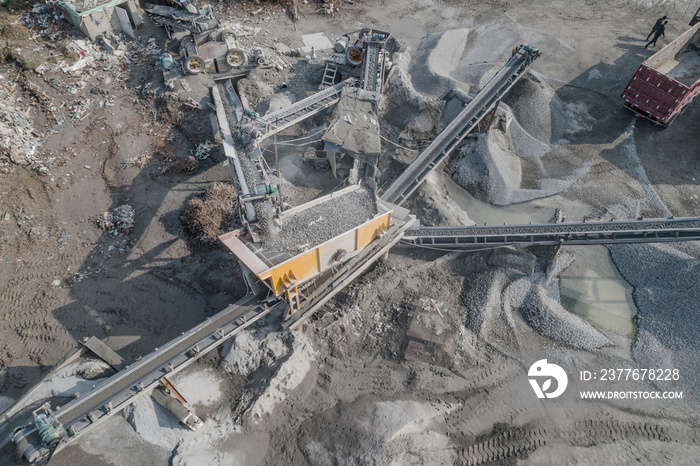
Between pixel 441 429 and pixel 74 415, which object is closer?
pixel 74 415

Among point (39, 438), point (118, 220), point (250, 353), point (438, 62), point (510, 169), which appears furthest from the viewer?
point (438, 62)

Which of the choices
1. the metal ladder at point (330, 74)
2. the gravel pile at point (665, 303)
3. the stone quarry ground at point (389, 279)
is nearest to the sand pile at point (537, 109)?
the stone quarry ground at point (389, 279)

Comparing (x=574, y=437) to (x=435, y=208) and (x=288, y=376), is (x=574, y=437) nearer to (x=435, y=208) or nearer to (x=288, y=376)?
(x=288, y=376)

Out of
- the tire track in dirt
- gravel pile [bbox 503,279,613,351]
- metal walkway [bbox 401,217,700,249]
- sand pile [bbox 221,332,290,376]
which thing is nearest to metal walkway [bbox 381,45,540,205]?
metal walkway [bbox 401,217,700,249]

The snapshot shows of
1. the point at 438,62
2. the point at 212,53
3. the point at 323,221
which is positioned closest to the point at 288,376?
the point at 323,221

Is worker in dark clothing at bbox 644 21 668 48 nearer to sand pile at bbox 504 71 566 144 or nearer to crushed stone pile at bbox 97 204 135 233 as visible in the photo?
sand pile at bbox 504 71 566 144

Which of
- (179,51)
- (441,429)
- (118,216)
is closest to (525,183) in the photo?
(441,429)

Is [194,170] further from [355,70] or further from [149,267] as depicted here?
[355,70]
